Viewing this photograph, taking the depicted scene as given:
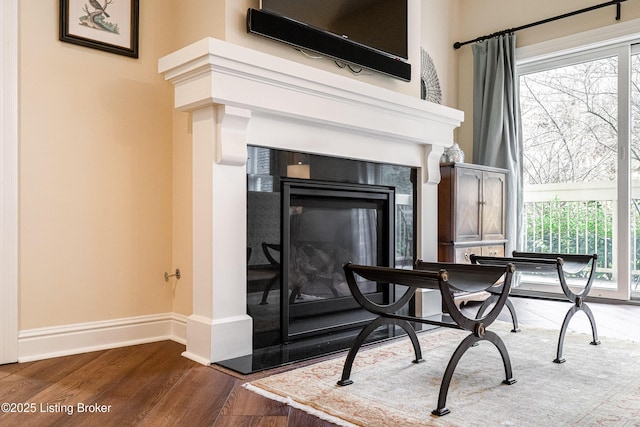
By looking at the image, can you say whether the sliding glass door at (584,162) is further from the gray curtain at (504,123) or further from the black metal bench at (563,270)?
the black metal bench at (563,270)

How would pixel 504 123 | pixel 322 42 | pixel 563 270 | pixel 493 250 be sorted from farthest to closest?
pixel 504 123
pixel 493 250
pixel 322 42
pixel 563 270

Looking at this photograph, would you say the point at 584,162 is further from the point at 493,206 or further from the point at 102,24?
the point at 102,24

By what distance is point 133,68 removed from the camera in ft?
8.79

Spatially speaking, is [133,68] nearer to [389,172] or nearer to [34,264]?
[34,264]

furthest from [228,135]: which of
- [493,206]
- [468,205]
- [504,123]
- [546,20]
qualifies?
[546,20]

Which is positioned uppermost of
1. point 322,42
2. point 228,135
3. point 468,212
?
point 322,42

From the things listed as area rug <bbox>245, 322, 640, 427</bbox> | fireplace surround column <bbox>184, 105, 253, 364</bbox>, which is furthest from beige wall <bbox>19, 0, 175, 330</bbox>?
area rug <bbox>245, 322, 640, 427</bbox>

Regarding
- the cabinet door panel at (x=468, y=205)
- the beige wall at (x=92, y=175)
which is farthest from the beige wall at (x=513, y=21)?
the beige wall at (x=92, y=175)

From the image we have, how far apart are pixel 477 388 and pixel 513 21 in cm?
374

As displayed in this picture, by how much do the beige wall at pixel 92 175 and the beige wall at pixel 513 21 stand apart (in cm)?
308

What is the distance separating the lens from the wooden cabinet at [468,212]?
381cm

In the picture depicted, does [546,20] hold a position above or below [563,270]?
above

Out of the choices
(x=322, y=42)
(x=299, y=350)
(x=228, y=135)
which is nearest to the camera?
(x=228, y=135)

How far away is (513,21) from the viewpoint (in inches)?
181
